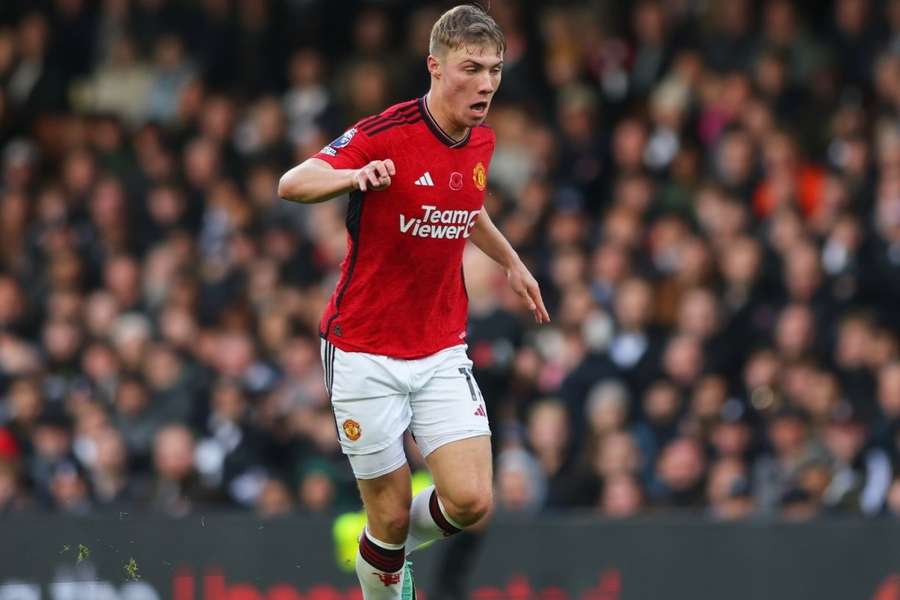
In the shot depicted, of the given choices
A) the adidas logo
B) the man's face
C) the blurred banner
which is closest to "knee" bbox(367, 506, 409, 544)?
the adidas logo

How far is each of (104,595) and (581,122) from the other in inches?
221

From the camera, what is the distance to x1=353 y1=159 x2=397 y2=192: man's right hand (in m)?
7.06

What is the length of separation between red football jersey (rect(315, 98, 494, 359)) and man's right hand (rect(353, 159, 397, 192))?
0.34m

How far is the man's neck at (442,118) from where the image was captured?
7.76 meters

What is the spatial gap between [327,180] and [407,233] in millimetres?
614

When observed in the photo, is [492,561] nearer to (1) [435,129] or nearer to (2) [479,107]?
(1) [435,129]

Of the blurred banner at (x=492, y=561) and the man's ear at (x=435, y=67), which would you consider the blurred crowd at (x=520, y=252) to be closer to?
the blurred banner at (x=492, y=561)

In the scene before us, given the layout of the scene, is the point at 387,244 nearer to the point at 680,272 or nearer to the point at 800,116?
the point at 680,272

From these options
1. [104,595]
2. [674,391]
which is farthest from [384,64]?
[104,595]

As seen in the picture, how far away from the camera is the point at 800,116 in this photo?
14406 millimetres

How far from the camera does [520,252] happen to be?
13.9m

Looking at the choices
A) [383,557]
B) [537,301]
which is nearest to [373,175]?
[537,301]

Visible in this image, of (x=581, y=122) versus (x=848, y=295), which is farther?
(x=581, y=122)

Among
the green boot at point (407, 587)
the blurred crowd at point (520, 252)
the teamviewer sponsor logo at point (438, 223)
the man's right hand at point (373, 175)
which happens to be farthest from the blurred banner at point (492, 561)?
the man's right hand at point (373, 175)
